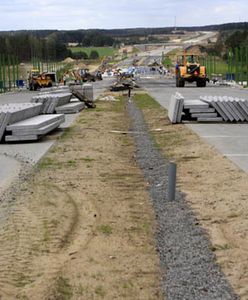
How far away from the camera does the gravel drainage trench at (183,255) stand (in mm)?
6078

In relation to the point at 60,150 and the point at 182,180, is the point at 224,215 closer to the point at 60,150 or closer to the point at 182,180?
the point at 182,180

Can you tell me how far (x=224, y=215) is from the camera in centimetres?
888

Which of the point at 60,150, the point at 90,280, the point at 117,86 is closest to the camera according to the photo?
the point at 90,280

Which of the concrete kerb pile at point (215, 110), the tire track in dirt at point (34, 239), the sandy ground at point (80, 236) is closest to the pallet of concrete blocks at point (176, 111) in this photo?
the concrete kerb pile at point (215, 110)

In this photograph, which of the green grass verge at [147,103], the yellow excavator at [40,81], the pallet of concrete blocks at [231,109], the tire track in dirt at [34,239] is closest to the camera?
the tire track in dirt at [34,239]

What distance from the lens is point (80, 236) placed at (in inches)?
311

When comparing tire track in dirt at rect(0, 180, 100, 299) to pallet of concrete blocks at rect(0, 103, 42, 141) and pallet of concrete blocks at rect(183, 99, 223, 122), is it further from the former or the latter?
pallet of concrete blocks at rect(183, 99, 223, 122)

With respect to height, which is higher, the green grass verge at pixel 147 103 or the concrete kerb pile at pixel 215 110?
the concrete kerb pile at pixel 215 110

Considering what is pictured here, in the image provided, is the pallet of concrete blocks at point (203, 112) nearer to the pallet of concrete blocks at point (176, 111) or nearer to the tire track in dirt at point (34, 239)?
the pallet of concrete blocks at point (176, 111)

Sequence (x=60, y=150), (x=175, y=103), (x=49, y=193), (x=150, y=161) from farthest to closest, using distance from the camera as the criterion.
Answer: (x=175, y=103) → (x=60, y=150) → (x=150, y=161) → (x=49, y=193)

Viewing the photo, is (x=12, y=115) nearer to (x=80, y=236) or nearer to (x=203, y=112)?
(x=203, y=112)

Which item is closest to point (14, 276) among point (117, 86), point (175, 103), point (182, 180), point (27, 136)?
point (182, 180)

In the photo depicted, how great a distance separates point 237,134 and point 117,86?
36675 mm

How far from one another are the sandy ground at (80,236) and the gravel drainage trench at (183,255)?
14cm
